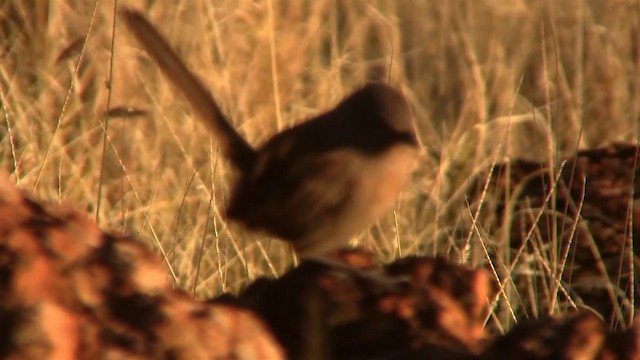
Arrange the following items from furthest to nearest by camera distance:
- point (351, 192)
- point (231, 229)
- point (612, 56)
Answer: point (612, 56), point (231, 229), point (351, 192)

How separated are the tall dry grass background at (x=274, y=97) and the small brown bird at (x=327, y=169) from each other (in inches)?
4.5

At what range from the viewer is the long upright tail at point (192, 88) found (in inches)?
143

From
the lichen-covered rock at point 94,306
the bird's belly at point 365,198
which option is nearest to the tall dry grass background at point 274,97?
the bird's belly at point 365,198

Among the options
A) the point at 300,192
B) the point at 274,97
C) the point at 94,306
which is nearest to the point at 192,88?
the point at 300,192

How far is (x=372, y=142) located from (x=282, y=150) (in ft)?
0.88

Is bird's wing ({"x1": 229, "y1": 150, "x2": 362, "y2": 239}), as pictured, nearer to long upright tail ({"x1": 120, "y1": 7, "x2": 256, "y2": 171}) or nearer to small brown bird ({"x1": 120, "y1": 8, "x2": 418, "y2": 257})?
small brown bird ({"x1": 120, "y1": 8, "x2": 418, "y2": 257})

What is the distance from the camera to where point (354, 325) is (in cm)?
190

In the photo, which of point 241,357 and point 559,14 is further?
point 559,14

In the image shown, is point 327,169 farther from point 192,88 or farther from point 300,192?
point 192,88

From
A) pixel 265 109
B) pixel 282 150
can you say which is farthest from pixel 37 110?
pixel 282 150

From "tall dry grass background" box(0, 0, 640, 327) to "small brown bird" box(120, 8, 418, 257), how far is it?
113mm

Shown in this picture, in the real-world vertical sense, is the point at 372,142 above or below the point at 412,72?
above

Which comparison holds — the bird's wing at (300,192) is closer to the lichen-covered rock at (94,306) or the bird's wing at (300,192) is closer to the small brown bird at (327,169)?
the small brown bird at (327,169)

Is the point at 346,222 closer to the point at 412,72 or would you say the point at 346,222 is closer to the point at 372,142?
the point at 372,142
